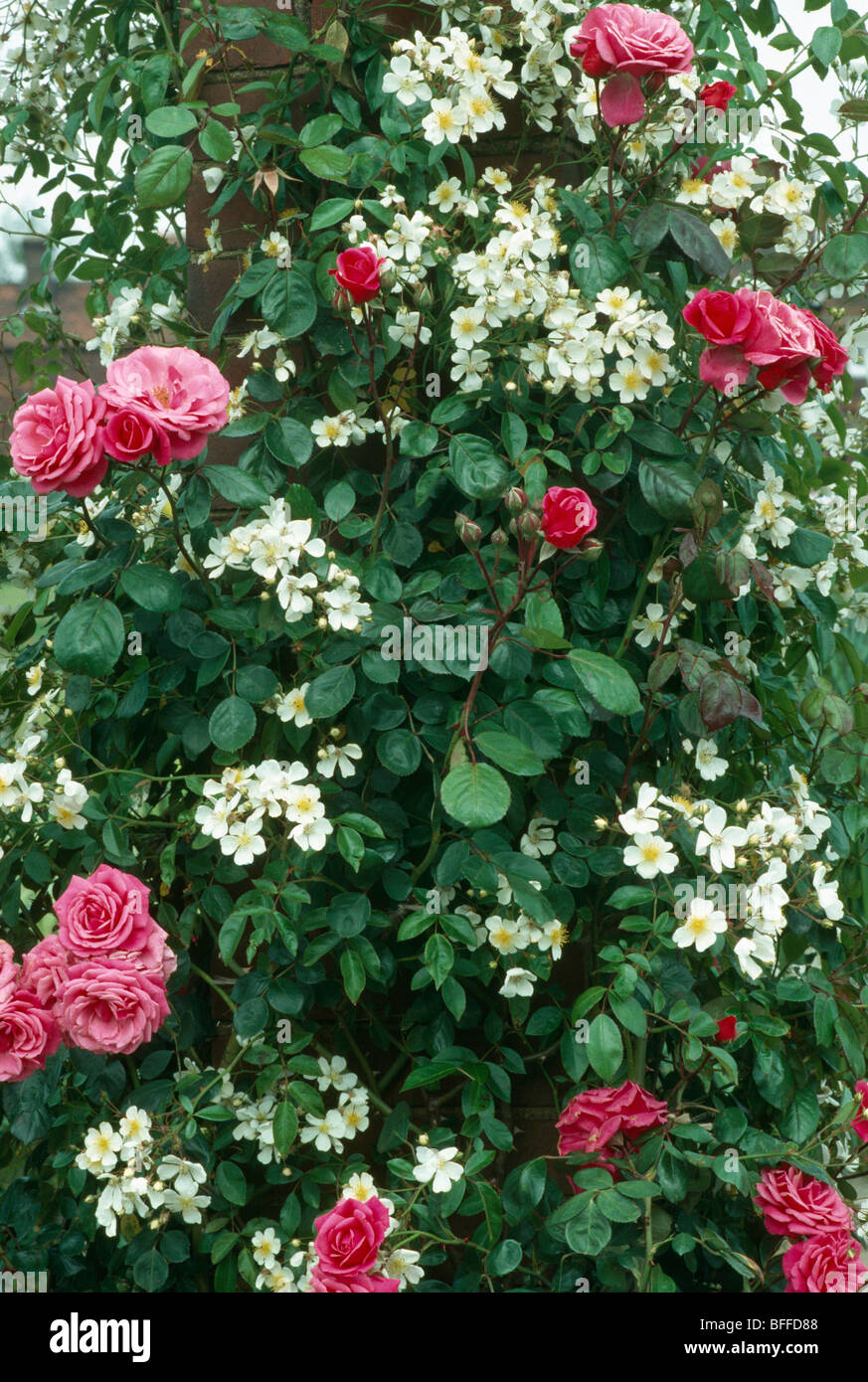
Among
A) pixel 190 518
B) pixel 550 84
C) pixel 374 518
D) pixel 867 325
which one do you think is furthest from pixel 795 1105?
pixel 550 84

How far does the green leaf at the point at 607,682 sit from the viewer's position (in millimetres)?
1414

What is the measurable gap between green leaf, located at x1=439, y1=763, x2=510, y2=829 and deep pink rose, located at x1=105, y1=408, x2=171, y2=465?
1.57ft

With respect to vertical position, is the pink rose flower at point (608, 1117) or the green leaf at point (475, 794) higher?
the green leaf at point (475, 794)

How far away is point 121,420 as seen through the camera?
142cm

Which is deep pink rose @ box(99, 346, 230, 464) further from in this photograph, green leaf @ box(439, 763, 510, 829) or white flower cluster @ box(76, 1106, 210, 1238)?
white flower cluster @ box(76, 1106, 210, 1238)

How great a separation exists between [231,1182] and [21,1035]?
314 millimetres

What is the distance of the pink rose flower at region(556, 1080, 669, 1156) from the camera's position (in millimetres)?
1484

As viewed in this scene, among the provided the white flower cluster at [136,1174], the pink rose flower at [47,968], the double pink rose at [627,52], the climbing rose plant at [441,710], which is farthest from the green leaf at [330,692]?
the double pink rose at [627,52]

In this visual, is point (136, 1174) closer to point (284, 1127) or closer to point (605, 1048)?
point (284, 1127)

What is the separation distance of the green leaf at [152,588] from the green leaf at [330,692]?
19cm

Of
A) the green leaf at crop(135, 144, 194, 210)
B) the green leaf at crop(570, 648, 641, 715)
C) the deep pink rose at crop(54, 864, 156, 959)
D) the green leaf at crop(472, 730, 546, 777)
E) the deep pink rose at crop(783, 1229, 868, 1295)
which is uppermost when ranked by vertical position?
the green leaf at crop(135, 144, 194, 210)

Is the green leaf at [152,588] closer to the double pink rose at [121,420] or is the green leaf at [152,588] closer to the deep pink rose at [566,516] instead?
the double pink rose at [121,420]

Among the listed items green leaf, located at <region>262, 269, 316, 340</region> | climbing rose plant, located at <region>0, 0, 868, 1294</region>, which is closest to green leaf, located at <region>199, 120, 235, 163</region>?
climbing rose plant, located at <region>0, 0, 868, 1294</region>

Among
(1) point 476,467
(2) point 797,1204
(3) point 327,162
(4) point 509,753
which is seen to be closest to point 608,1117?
(2) point 797,1204
